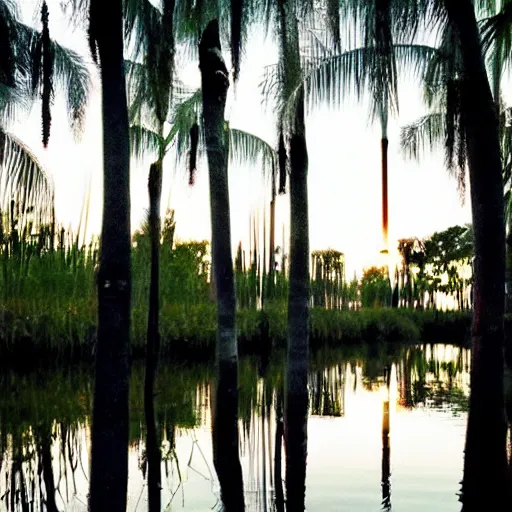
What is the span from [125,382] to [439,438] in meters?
5.39

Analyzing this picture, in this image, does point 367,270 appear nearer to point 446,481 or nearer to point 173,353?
point 173,353

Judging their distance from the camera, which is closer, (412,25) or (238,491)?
(238,491)

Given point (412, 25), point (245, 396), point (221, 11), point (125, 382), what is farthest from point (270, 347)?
point (125, 382)

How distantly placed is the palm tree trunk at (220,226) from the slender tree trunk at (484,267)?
285 centimetres

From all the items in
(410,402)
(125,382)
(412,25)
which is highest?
(412,25)

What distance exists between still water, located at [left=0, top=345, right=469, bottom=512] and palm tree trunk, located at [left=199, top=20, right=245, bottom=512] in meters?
0.45

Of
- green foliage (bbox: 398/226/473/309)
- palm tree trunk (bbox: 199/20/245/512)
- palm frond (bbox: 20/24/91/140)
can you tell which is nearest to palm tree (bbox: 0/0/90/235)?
palm frond (bbox: 20/24/91/140)

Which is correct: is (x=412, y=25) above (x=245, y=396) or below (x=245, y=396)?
above

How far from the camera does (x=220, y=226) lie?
1008 centimetres

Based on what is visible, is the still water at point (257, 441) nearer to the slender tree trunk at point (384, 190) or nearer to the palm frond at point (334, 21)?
the palm frond at point (334, 21)

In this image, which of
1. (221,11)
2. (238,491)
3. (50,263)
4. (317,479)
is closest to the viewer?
(238,491)

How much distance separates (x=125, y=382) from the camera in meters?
4.90

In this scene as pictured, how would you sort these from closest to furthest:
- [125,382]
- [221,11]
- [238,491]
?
1. [125,382]
2. [238,491]
3. [221,11]

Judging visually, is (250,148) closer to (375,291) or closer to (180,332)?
(180,332)
